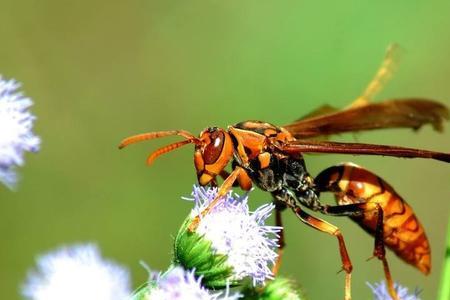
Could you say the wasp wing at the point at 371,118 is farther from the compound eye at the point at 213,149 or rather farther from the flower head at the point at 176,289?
the flower head at the point at 176,289

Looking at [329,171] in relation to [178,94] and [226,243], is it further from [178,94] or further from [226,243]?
[178,94]

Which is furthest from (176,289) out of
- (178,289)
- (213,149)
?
(213,149)

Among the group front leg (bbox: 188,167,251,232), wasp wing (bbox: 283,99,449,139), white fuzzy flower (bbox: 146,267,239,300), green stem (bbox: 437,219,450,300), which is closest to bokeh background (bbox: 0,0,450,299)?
wasp wing (bbox: 283,99,449,139)

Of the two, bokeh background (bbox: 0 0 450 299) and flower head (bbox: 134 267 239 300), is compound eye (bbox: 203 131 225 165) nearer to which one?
flower head (bbox: 134 267 239 300)

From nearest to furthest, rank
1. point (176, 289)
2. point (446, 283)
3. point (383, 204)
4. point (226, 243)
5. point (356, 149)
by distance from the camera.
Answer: point (176, 289) → point (446, 283) → point (226, 243) → point (356, 149) → point (383, 204)

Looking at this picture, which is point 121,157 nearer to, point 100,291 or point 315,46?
point 315,46

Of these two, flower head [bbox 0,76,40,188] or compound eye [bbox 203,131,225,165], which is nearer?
flower head [bbox 0,76,40,188]


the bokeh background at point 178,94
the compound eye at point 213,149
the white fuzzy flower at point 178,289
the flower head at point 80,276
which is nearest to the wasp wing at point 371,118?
the compound eye at point 213,149
